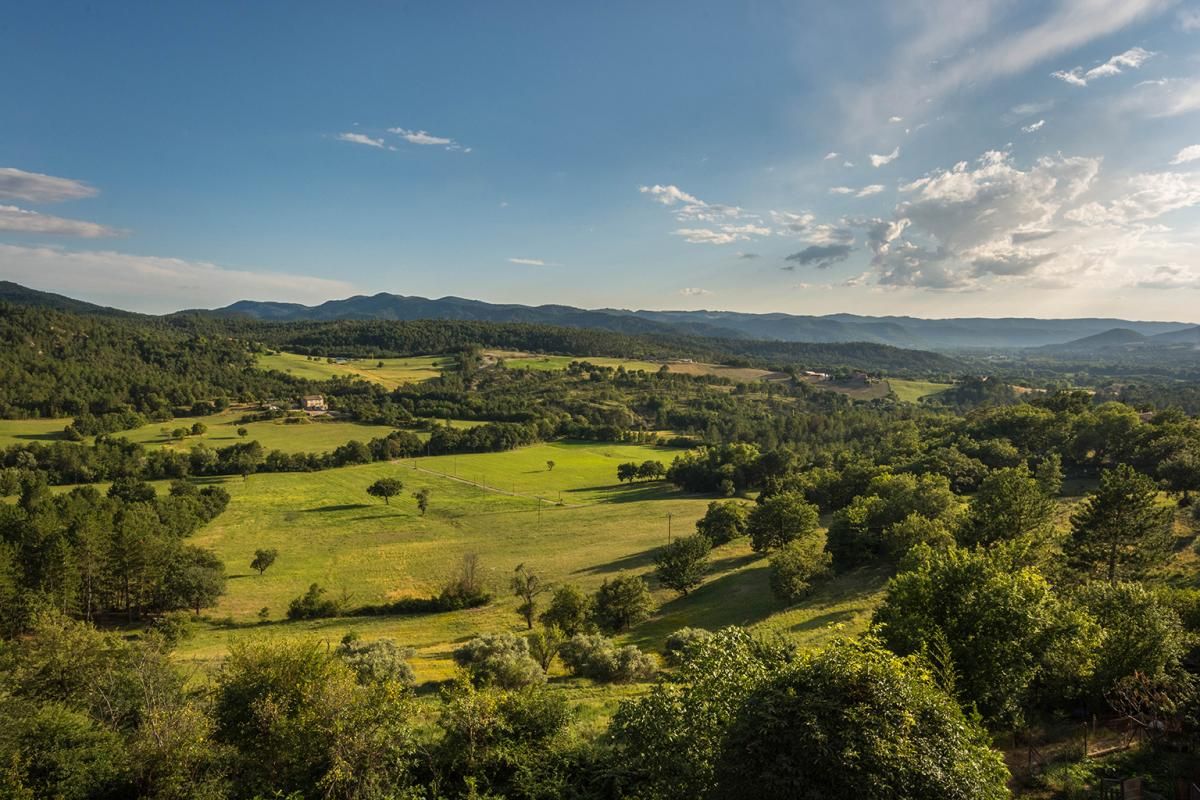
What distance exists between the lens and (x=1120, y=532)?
107 ft

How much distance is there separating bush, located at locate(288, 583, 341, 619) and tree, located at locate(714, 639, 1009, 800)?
49518 mm

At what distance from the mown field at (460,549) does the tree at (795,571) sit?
1422 millimetres

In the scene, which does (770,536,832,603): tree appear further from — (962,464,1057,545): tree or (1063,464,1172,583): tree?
(1063,464,1172,583): tree

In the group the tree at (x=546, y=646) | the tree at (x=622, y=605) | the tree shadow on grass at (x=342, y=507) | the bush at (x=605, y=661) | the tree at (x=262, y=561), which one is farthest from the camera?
the tree shadow on grass at (x=342, y=507)

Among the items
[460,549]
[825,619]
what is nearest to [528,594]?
[825,619]

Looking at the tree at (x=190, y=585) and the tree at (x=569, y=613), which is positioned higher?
the tree at (x=569, y=613)

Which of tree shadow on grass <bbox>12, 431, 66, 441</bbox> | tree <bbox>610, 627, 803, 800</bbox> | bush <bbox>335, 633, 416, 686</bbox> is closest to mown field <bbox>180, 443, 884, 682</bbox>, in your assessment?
bush <bbox>335, 633, 416, 686</bbox>

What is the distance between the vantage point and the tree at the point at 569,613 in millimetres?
40219

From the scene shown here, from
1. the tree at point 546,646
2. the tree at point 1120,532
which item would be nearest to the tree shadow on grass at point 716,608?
the tree at point 546,646

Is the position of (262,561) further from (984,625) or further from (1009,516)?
(1009,516)

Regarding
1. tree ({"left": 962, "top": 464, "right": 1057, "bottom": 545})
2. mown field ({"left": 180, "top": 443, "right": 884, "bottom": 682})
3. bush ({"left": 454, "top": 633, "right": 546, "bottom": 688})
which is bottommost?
mown field ({"left": 180, "top": 443, "right": 884, "bottom": 682})

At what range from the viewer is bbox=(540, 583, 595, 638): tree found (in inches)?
1583

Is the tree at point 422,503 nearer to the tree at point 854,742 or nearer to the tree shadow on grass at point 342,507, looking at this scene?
the tree shadow on grass at point 342,507

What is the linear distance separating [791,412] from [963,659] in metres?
169
